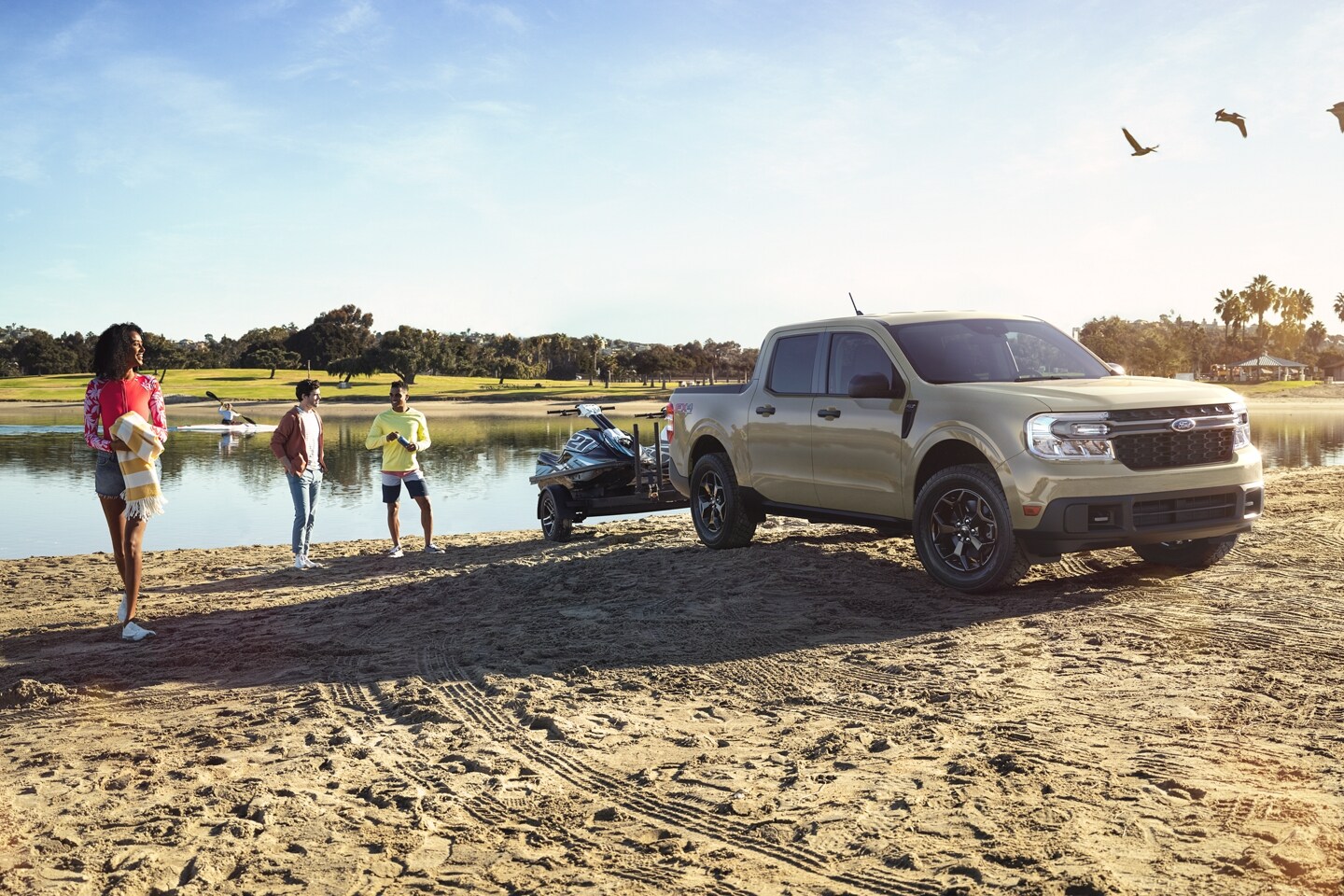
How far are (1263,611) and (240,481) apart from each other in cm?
2447

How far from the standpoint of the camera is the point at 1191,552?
8.74 meters

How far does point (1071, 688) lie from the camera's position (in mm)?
5840

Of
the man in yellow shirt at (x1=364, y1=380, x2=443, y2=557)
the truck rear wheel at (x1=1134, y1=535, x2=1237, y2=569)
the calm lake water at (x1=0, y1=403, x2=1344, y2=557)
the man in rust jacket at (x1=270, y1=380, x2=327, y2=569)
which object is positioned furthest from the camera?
the calm lake water at (x1=0, y1=403, x2=1344, y2=557)

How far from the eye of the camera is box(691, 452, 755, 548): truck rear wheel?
10383mm

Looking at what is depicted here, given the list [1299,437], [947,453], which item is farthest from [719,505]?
[1299,437]

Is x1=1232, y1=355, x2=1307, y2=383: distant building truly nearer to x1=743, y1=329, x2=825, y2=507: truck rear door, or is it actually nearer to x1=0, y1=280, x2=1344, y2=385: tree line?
x1=0, y1=280, x2=1344, y2=385: tree line

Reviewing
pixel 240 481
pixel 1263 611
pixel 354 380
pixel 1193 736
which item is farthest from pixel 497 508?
pixel 354 380

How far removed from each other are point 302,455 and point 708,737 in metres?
7.57

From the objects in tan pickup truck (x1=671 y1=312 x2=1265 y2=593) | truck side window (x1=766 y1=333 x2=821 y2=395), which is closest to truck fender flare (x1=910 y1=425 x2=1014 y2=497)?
tan pickup truck (x1=671 y1=312 x2=1265 y2=593)

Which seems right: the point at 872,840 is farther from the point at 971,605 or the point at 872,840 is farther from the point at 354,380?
the point at 354,380

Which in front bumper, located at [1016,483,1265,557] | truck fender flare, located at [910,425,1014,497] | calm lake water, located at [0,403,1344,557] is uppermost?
truck fender flare, located at [910,425,1014,497]

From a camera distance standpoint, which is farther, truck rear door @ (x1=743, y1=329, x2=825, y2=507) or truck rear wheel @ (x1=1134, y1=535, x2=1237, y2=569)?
truck rear door @ (x1=743, y1=329, x2=825, y2=507)

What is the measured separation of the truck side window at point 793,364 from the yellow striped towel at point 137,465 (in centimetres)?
504

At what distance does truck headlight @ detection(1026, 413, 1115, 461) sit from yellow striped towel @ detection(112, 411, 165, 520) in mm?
6012
